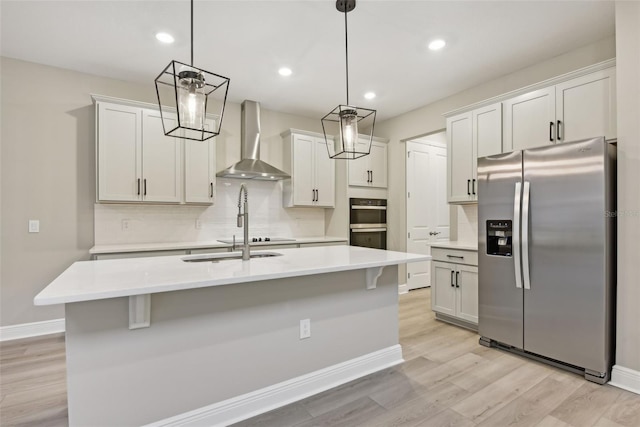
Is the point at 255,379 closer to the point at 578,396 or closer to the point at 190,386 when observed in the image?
the point at 190,386

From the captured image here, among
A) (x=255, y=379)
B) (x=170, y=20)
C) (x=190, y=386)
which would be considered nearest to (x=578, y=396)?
(x=255, y=379)

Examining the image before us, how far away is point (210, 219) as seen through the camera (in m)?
4.35

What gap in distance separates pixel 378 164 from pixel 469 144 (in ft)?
5.72

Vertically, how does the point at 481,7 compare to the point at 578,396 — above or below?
above

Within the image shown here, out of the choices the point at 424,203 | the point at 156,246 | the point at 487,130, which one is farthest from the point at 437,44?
the point at 156,246

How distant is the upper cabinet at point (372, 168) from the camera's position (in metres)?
4.98

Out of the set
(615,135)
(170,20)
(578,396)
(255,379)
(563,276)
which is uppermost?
(170,20)

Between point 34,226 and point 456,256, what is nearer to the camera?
point 34,226

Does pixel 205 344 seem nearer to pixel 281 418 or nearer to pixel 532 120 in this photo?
pixel 281 418

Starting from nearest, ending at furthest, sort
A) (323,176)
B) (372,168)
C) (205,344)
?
(205,344) → (323,176) → (372,168)

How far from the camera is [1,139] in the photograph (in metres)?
3.27

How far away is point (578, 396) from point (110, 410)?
111 inches

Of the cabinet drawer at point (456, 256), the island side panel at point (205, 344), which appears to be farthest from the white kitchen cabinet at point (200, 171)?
the cabinet drawer at point (456, 256)

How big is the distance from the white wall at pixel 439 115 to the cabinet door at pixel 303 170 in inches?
54.0
